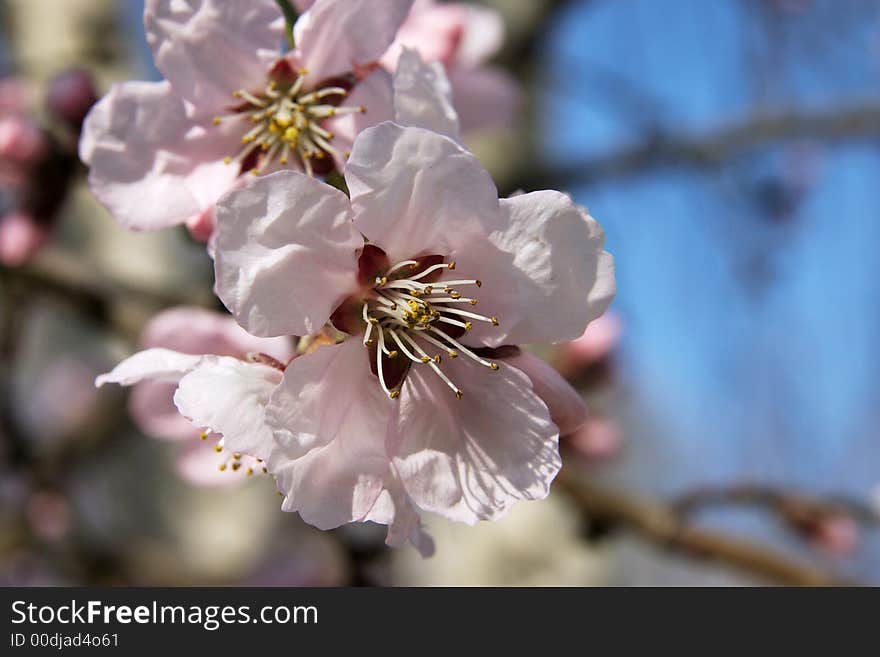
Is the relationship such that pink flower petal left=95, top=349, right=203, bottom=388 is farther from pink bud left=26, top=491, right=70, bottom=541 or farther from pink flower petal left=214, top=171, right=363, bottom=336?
pink bud left=26, top=491, right=70, bottom=541

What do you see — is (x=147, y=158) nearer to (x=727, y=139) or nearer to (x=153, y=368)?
(x=153, y=368)

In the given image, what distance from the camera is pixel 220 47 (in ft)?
2.18

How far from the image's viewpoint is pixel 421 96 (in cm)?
56

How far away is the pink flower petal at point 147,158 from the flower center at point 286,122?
3 centimetres

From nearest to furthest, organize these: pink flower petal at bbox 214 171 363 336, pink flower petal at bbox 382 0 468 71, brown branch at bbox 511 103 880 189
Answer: pink flower petal at bbox 214 171 363 336 → pink flower petal at bbox 382 0 468 71 → brown branch at bbox 511 103 880 189

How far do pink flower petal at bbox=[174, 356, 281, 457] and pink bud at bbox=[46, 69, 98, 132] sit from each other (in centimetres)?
54

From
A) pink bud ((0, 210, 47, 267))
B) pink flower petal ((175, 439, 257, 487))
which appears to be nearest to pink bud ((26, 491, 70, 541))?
pink bud ((0, 210, 47, 267))

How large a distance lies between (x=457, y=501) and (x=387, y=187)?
22cm

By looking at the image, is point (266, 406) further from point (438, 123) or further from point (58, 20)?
point (58, 20)

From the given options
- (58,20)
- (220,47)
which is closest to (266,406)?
(220,47)

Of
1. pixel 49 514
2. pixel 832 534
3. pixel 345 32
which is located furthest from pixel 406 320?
pixel 49 514

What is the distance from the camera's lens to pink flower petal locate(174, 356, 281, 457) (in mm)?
549

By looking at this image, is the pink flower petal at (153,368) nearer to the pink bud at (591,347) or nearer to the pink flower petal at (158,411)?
the pink flower petal at (158,411)

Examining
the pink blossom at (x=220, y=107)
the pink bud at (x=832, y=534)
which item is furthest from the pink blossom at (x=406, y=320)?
the pink bud at (x=832, y=534)
